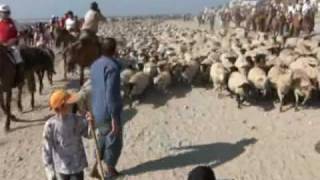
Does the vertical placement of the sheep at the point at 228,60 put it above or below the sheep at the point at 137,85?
above

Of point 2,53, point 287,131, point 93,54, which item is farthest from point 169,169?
point 93,54

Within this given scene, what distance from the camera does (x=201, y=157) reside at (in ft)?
38.3

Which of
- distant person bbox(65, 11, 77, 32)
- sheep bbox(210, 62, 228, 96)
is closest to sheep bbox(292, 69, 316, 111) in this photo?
sheep bbox(210, 62, 228, 96)

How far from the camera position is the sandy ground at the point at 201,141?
10992mm

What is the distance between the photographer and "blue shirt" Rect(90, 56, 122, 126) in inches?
381

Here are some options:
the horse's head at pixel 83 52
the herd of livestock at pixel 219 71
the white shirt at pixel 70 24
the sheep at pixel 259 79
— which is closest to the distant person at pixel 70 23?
the white shirt at pixel 70 24

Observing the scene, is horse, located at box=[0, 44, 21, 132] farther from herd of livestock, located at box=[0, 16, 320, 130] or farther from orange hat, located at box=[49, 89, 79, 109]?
orange hat, located at box=[49, 89, 79, 109]

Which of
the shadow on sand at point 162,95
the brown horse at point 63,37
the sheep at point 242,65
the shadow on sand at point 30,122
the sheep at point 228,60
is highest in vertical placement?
the sheep at point 242,65

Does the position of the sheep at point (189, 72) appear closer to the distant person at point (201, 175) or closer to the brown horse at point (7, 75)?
the brown horse at point (7, 75)

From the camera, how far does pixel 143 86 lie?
1602cm

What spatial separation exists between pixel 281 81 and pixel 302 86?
46 cm

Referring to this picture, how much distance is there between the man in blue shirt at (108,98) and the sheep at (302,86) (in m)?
5.31

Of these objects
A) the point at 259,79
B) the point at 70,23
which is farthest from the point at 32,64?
the point at 70,23

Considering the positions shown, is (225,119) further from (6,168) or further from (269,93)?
(6,168)
